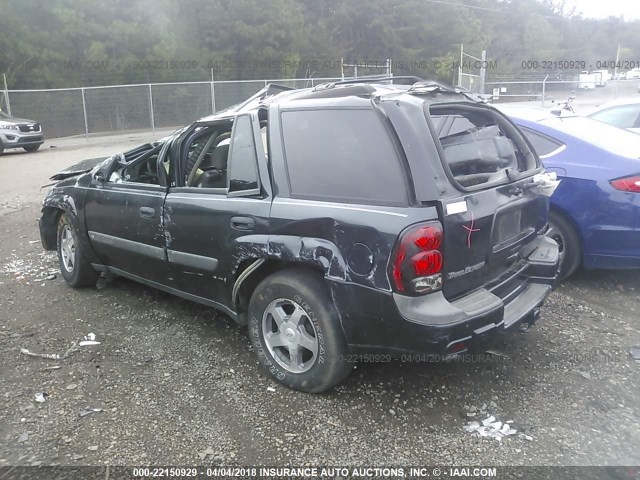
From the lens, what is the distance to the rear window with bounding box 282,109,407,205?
2.83 m

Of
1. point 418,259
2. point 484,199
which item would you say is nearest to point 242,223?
point 418,259

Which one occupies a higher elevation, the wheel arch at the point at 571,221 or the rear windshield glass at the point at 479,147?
the rear windshield glass at the point at 479,147

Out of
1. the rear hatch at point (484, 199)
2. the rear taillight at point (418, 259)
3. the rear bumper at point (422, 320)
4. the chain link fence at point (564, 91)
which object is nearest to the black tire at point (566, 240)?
the rear hatch at point (484, 199)

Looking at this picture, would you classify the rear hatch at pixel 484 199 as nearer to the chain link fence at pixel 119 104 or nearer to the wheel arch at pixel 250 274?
the wheel arch at pixel 250 274

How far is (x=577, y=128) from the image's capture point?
5.01m

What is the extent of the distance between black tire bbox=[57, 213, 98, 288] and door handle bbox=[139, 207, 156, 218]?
1.08 meters

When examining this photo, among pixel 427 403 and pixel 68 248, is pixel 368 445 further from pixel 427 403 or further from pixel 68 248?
pixel 68 248

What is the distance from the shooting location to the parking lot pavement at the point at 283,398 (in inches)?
110

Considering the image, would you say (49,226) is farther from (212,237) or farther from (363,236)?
(363,236)

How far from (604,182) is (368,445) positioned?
3.06 meters

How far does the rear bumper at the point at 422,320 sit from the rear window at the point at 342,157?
0.52 m

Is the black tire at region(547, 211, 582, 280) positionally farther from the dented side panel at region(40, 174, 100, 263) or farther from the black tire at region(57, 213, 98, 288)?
the black tire at region(57, 213, 98, 288)

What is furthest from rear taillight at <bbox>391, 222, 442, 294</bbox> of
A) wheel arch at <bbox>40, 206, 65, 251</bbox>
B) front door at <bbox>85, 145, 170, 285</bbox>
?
wheel arch at <bbox>40, 206, 65, 251</bbox>

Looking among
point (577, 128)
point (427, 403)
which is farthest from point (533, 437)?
point (577, 128)
